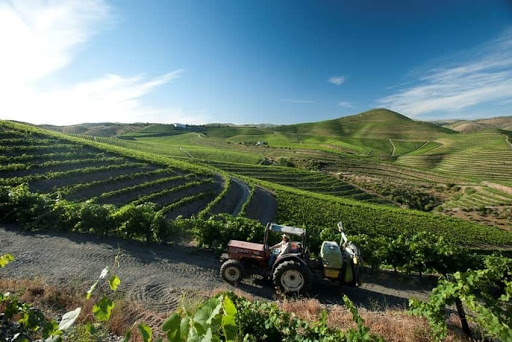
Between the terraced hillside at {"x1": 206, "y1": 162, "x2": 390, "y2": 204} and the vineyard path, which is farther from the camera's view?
the terraced hillside at {"x1": 206, "y1": 162, "x2": 390, "y2": 204}

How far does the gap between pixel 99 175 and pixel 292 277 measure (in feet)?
89.4

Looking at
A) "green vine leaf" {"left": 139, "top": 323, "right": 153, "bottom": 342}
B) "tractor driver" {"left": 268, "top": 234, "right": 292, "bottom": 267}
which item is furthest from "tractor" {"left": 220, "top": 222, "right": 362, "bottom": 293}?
"green vine leaf" {"left": 139, "top": 323, "right": 153, "bottom": 342}

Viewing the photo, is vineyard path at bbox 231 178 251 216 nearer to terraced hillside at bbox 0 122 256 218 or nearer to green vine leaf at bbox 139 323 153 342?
terraced hillside at bbox 0 122 256 218

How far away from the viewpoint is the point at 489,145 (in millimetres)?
116188

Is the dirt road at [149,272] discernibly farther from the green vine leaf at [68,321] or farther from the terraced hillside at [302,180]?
the terraced hillside at [302,180]

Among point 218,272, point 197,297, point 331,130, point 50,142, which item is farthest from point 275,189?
point 331,130

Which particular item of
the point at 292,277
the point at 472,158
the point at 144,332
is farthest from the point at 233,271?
the point at 472,158

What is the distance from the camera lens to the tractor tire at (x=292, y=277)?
427 inches

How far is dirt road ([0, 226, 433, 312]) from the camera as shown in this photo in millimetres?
10539

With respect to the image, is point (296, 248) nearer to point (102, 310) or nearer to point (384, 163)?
point (102, 310)

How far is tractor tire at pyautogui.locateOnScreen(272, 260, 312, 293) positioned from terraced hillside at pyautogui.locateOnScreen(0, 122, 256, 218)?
1859cm

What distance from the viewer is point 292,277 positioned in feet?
36.1

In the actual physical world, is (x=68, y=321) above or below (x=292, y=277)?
above

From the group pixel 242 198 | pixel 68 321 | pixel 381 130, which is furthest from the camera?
pixel 381 130
